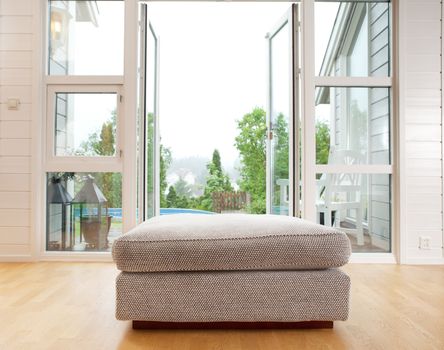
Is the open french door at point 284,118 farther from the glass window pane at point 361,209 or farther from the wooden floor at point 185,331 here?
the wooden floor at point 185,331

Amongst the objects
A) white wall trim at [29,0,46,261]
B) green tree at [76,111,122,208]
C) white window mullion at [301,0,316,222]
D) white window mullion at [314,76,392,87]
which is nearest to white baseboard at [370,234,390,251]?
white window mullion at [301,0,316,222]

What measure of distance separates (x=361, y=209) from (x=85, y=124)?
8.15ft

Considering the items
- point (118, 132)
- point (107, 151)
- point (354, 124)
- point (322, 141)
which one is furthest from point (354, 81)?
point (107, 151)

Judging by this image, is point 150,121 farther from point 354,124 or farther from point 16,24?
point 354,124

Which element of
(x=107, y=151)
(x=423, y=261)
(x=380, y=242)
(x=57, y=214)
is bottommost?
(x=423, y=261)

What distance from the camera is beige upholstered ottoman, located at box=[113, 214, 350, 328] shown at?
1.73 metres

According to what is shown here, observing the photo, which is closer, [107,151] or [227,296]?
[227,296]

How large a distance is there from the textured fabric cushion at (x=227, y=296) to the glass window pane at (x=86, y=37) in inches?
90.7

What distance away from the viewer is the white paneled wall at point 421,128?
3.40 m

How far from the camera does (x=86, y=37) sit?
3.57 meters

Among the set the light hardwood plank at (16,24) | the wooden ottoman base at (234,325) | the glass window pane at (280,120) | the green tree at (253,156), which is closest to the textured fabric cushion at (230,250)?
the wooden ottoman base at (234,325)

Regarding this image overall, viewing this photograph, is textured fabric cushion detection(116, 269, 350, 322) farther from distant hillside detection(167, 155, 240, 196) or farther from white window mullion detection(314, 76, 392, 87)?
distant hillside detection(167, 155, 240, 196)

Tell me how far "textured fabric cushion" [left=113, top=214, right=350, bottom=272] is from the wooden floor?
0.29 m

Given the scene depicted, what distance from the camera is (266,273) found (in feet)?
5.80
